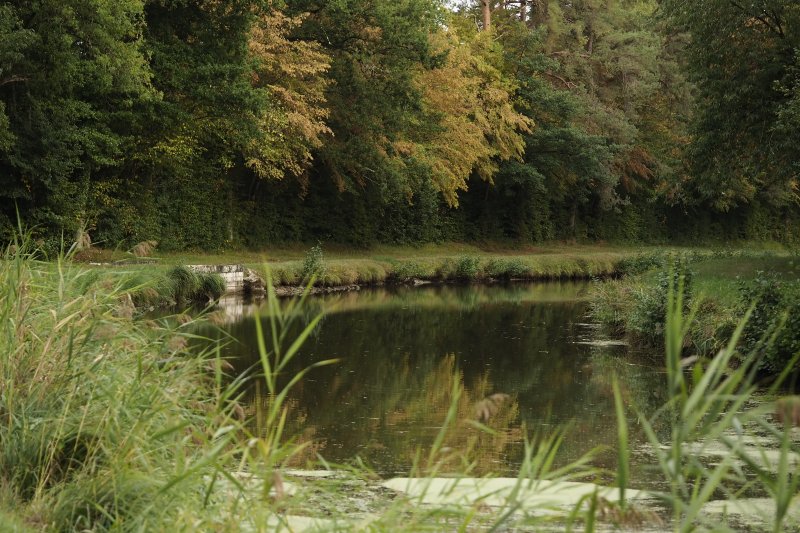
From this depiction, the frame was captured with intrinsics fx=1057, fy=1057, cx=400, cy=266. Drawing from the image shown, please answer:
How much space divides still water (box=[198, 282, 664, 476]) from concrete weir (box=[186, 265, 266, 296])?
243 centimetres

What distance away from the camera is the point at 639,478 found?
7.79 metres

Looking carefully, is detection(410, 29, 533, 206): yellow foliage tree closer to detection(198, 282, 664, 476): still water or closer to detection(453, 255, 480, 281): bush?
detection(453, 255, 480, 281): bush

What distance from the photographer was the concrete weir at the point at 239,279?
2495 centimetres

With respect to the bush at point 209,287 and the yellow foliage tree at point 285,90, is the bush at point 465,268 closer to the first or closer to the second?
the yellow foliage tree at point 285,90

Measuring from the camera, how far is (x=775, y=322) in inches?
451

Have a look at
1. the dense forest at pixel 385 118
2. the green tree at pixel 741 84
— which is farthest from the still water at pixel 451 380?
the green tree at pixel 741 84

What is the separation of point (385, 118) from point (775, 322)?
21.5m

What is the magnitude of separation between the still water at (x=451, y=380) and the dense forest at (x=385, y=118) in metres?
4.44

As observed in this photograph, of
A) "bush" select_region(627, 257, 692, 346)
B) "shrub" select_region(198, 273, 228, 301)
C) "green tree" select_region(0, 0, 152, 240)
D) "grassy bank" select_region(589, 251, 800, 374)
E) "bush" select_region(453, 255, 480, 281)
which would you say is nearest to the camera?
"grassy bank" select_region(589, 251, 800, 374)

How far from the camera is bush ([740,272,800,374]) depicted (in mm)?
11289

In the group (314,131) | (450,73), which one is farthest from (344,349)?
(450,73)

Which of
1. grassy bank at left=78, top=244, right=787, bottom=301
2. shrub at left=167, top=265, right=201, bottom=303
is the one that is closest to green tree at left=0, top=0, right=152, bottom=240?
grassy bank at left=78, top=244, right=787, bottom=301

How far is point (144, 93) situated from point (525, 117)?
1979 cm

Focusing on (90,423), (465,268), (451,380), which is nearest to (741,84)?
(451,380)
